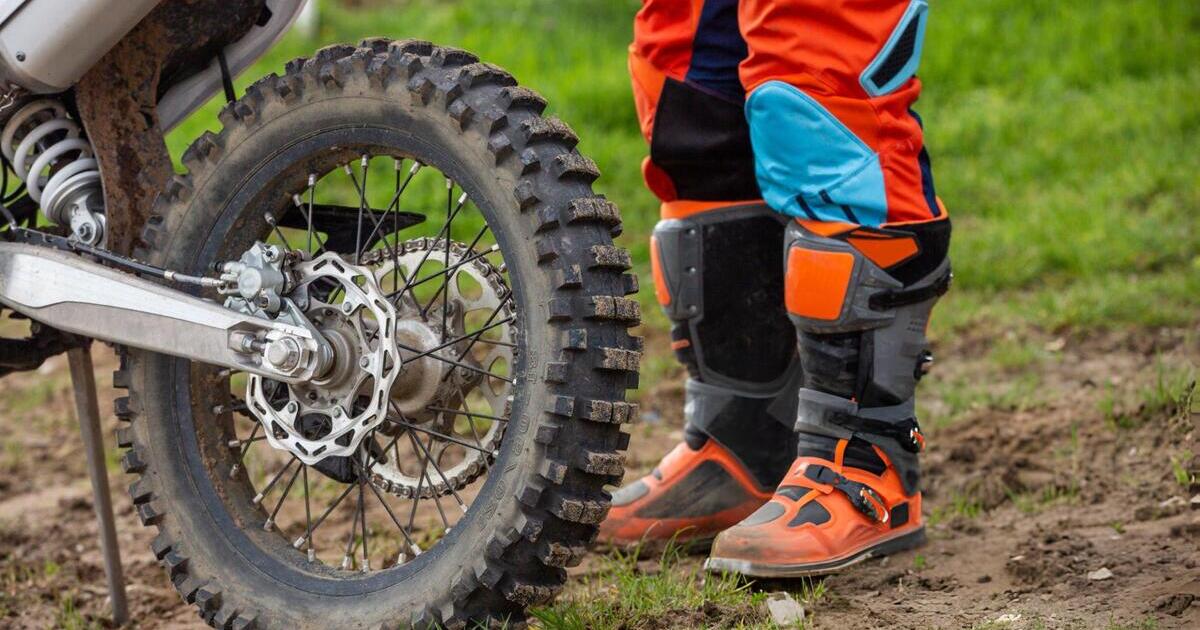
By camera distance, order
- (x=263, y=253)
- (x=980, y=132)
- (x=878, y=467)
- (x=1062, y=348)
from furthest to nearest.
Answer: (x=980, y=132)
(x=1062, y=348)
(x=878, y=467)
(x=263, y=253)

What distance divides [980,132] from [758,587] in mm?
4011

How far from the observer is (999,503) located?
9.02 ft

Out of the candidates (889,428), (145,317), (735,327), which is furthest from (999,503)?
(145,317)

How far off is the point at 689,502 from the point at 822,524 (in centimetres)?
40

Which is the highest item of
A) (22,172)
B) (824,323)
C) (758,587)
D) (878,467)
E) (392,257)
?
(22,172)

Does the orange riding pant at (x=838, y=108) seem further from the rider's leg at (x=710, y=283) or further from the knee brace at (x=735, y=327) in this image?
the knee brace at (x=735, y=327)

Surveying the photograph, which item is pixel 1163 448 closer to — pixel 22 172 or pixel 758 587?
pixel 758 587

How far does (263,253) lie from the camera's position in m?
2.00

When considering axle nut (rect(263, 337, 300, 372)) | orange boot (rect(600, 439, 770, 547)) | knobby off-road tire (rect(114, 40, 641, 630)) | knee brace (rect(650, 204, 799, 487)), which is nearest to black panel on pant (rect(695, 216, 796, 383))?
knee brace (rect(650, 204, 799, 487))

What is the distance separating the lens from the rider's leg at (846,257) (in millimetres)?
2158

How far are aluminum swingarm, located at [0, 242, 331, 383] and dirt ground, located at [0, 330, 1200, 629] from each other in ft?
2.03

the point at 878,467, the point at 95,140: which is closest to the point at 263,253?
the point at 95,140

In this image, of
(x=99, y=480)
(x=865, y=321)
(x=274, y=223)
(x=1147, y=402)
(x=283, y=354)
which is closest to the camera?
(x=283, y=354)

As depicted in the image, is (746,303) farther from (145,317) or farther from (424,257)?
(145,317)
